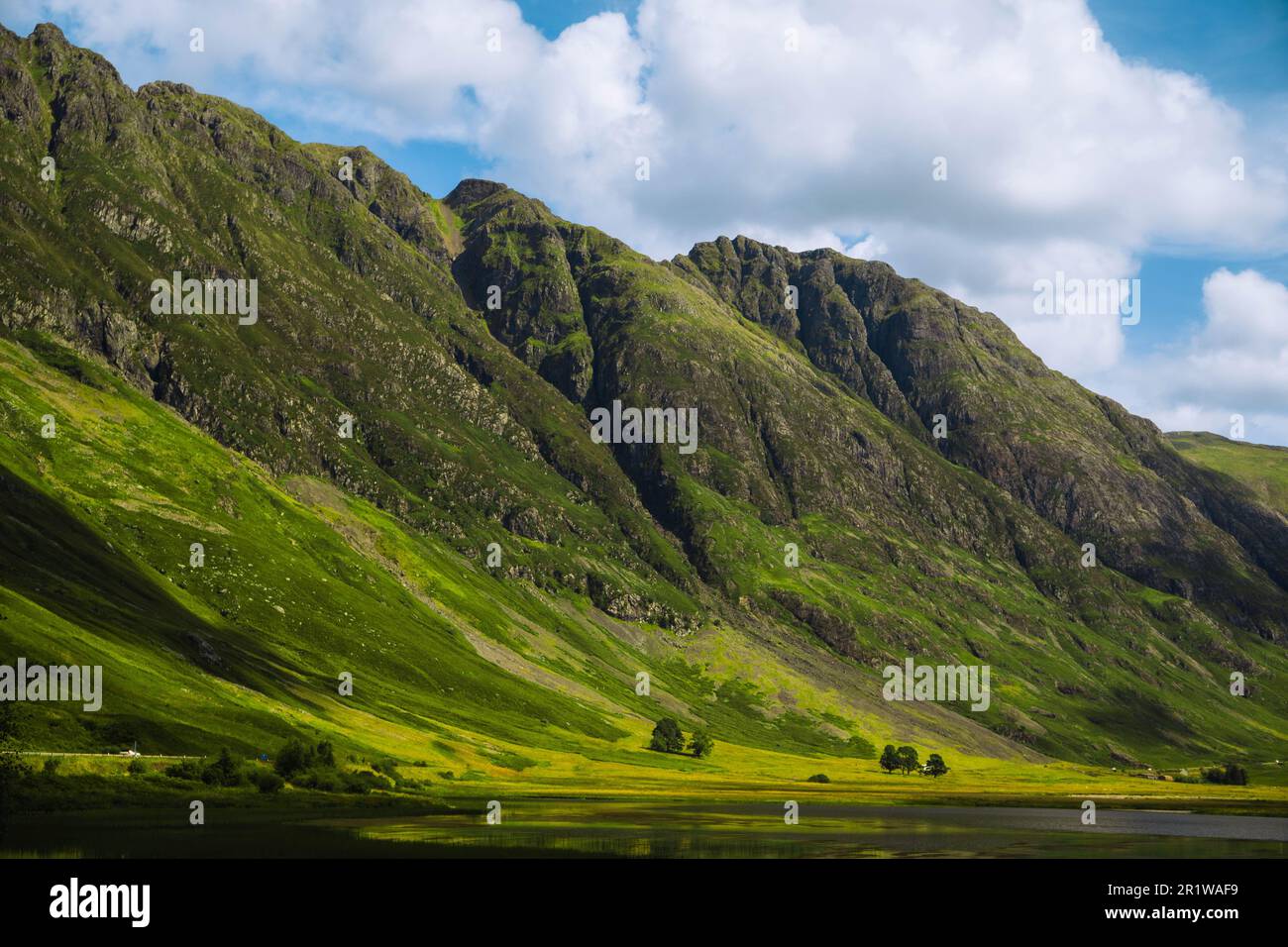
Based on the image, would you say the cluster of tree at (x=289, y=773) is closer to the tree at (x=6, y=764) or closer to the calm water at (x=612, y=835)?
the calm water at (x=612, y=835)

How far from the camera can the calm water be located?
75.8m

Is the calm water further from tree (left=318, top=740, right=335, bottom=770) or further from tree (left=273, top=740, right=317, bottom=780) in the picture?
tree (left=318, top=740, right=335, bottom=770)

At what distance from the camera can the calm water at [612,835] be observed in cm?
7581

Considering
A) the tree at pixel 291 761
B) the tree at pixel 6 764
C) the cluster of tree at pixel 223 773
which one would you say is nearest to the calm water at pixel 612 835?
the tree at pixel 6 764

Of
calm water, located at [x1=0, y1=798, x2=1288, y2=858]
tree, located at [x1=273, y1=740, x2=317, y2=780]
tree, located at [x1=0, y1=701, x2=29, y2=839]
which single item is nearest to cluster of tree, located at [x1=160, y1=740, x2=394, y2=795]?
tree, located at [x1=273, y1=740, x2=317, y2=780]

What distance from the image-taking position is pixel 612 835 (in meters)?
93.5

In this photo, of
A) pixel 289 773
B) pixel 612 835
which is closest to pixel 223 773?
pixel 289 773

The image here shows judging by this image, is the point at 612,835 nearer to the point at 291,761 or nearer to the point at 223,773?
the point at 223,773
